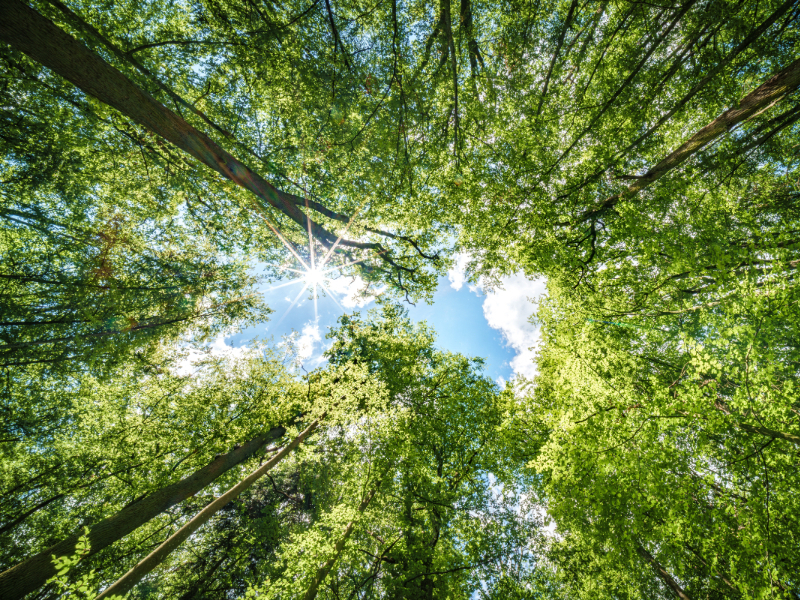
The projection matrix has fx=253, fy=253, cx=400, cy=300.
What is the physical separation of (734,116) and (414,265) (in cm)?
898

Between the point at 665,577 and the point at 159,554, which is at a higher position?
the point at 159,554

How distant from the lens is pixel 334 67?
6172 mm

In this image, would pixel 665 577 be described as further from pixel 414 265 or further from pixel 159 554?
pixel 159 554

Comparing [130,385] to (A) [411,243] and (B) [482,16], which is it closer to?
(A) [411,243]

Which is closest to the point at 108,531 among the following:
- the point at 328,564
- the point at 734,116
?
the point at 328,564

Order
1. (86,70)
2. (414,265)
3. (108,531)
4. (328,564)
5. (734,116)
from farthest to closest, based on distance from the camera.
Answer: (414,265) → (328,564) → (734,116) → (108,531) → (86,70)

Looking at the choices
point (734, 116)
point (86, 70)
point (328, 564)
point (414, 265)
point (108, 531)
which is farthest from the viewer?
point (414, 265)

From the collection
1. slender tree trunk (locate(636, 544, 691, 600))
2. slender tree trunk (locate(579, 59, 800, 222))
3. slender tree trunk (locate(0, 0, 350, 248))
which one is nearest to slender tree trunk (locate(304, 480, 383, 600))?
slender tree trunk (locate(0, 0, 350, 248))

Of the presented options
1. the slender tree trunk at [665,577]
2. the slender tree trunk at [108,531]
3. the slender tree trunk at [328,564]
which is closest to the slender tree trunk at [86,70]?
the slender tree trunk at [108,531]

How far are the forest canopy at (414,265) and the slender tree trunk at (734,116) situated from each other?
0.20ft

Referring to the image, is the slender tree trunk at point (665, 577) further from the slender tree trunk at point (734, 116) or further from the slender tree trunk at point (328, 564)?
the slender tree trunk at point (734, 116)

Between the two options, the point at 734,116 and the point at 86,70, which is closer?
the point at 86,70

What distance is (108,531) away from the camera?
5.11 m

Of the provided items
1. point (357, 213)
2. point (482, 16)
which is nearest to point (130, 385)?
point (357, 213)
